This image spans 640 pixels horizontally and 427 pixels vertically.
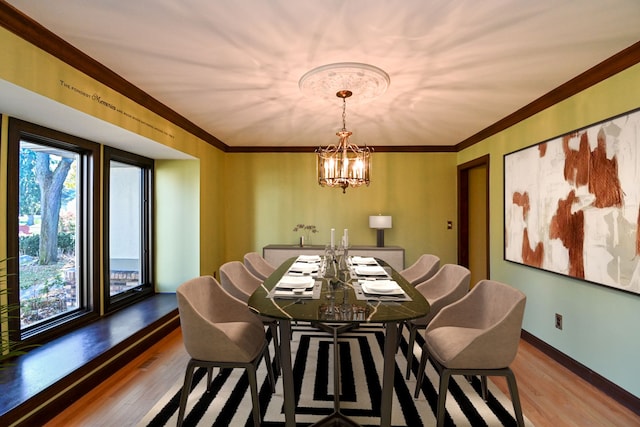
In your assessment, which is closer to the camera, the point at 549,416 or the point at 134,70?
the point at 549,416

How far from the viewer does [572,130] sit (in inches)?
117

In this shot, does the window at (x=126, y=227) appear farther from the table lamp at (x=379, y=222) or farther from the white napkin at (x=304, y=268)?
the table lamp at (x=379, y=222)

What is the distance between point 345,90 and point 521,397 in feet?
8.62

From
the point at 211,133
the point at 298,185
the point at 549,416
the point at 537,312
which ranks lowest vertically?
the point at 549,416

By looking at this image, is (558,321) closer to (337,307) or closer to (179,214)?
(337,307)

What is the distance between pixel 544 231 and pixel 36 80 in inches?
163

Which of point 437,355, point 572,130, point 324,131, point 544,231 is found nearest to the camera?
point 437,355

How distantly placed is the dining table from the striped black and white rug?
8.0 inches

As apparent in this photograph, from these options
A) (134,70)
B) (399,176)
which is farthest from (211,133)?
(399,176)

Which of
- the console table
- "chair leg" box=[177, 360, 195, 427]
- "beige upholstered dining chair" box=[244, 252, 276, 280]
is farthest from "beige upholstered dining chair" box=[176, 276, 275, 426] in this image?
the console table

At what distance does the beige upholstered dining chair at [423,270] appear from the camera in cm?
344

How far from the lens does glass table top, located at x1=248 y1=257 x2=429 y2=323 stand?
1780mm

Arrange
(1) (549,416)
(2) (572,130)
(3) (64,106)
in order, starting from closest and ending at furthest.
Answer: (1) (549,416) → (3) (64,106) → (2) (572,130)

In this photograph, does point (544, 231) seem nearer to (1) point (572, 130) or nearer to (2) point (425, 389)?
(1) point (572, 130)
